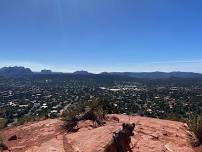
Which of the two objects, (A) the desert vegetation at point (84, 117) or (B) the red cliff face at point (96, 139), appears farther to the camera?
(A) the desert vegetation at point (84, 117)

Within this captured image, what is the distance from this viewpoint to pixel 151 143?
33.1 ft

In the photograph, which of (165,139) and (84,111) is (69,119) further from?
(165,139)

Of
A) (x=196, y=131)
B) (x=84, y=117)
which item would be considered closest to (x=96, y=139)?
(x=196, y=131)

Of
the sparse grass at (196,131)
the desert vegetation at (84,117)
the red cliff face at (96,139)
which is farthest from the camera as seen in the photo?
the desert vegetation at (84,117)

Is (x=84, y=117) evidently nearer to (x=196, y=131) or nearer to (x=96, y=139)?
(x=96, y=139)

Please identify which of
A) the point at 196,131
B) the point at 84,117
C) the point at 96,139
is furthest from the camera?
the point at 84,117

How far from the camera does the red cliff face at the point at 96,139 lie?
9.70 metres

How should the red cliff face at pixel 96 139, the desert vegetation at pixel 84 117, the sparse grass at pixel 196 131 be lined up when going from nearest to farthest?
1. the red cliff face at pixel 96 139
2. the sparse grass at pixel 196 131
3. the desert vegetation at pixel 84 117

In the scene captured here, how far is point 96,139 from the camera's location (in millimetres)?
10117

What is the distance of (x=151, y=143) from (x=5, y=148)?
505cm

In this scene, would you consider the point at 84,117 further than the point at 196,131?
Yes

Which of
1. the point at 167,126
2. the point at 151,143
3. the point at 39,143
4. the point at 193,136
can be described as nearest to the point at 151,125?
the point at 167,126

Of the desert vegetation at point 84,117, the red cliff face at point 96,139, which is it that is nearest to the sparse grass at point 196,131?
the red cliff face at point 96,139

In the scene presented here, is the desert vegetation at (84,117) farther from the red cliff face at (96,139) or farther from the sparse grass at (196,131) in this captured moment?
the sparse grass at (196,131)
